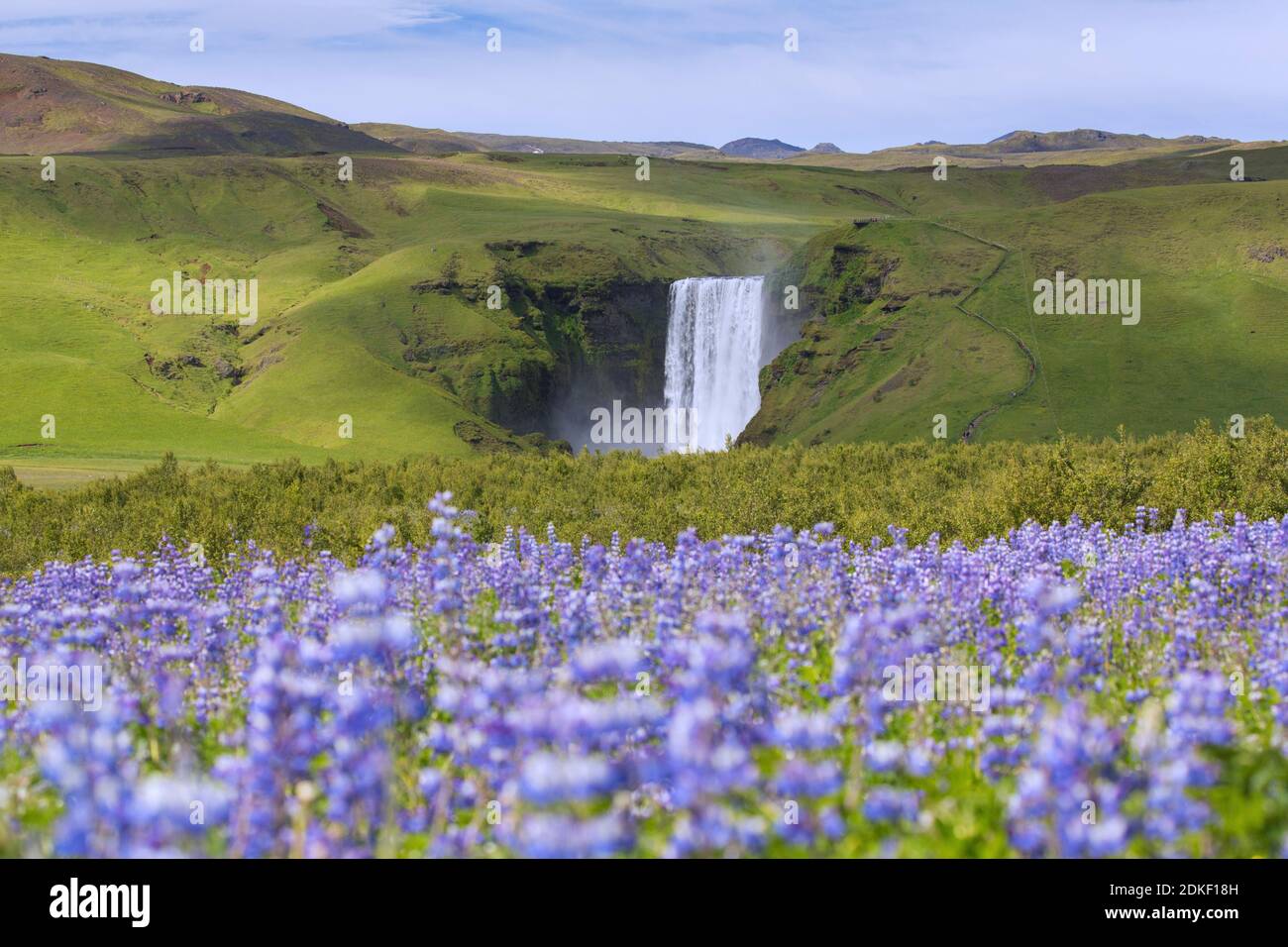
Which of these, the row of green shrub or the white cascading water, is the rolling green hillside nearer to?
the white cascading water

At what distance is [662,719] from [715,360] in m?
78.0

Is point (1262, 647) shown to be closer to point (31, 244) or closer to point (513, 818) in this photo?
point (513, 818)

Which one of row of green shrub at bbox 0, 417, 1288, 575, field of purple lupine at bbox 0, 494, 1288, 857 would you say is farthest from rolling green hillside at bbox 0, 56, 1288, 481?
field of purple lupine at bbox 0, 494, 1288, 857

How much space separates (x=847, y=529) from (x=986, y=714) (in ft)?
65.9

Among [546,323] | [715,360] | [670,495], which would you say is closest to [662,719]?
[670,495]

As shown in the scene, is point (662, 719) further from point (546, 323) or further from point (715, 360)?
point (546, 323)

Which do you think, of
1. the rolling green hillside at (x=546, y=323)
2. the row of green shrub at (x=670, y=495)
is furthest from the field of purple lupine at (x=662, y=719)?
the rolling green hillside at (x=546, y=323)

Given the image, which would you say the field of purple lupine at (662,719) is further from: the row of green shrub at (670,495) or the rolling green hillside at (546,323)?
the rolling green hillside at (546,323)

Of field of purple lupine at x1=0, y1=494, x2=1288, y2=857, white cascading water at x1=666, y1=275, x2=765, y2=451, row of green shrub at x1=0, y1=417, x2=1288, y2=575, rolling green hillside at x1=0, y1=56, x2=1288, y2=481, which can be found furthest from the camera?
white cascading water at x1=666, y1=275, x2=765, y2=451

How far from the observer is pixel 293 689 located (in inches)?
202

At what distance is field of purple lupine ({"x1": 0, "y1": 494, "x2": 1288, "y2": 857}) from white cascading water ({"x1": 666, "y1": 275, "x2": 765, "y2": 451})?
70.6 meters

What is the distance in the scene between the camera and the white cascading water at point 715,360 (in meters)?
82.1

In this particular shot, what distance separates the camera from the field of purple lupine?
477 cm

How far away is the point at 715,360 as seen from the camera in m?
83.6
